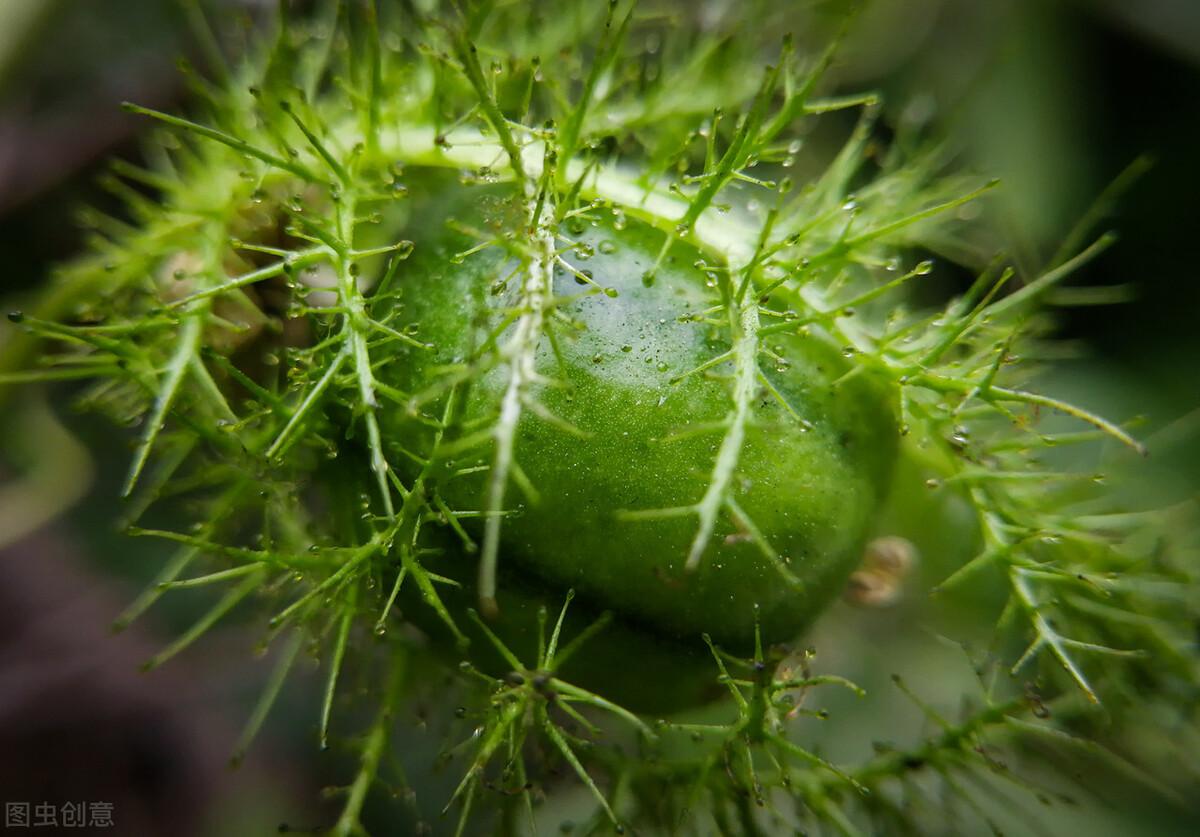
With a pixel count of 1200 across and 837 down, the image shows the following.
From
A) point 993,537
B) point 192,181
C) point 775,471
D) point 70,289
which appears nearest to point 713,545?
point 775,471

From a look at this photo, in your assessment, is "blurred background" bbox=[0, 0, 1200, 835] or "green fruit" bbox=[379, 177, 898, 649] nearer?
"green fruit" bbox=[379, 177, 898, 649]

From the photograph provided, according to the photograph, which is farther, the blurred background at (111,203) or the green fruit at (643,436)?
the blurred background at (111,203)

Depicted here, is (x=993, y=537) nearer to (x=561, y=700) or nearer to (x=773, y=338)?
(x=773, y=338)

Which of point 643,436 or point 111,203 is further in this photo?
point 111,203

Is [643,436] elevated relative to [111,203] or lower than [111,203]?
lower
